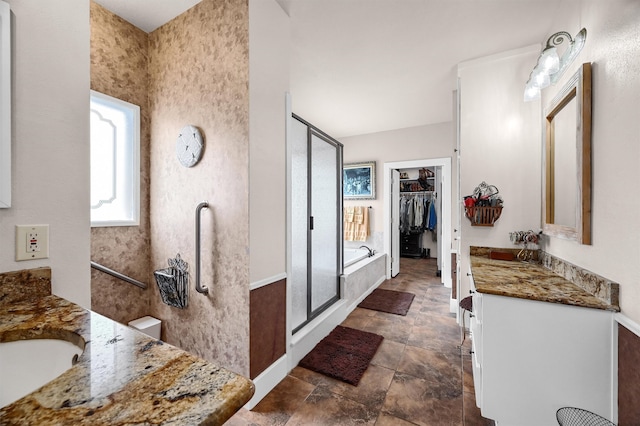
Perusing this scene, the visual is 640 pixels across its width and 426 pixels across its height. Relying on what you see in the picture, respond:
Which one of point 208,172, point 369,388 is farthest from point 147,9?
point 369,388

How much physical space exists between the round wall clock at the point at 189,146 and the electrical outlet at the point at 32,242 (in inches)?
38.0

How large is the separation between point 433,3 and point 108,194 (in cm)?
266

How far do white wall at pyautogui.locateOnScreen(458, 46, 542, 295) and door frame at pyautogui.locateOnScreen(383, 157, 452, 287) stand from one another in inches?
58.7

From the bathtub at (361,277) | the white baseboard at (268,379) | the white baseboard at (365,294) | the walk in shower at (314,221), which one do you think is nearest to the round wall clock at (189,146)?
the walk in shower at (314,221)

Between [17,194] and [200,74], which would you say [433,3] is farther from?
[17,194]

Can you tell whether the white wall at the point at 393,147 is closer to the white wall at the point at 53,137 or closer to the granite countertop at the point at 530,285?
the granite countertop at the point at 530,285

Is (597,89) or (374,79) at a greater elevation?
(374,79)

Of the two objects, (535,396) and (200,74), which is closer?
(535,396)

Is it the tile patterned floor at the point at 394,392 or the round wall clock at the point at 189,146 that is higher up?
the round wall clock at the point at 189,146

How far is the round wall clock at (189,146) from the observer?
1824 millimetres

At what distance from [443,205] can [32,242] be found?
4193mm

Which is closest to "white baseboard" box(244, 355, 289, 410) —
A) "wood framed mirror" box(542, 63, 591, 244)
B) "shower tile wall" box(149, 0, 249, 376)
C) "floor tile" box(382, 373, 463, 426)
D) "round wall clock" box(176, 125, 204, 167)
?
"shower tile wall" box(149, 0, 249, 376)

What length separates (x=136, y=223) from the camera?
2047 mm

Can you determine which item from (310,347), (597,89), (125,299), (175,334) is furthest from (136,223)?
(597,89)
